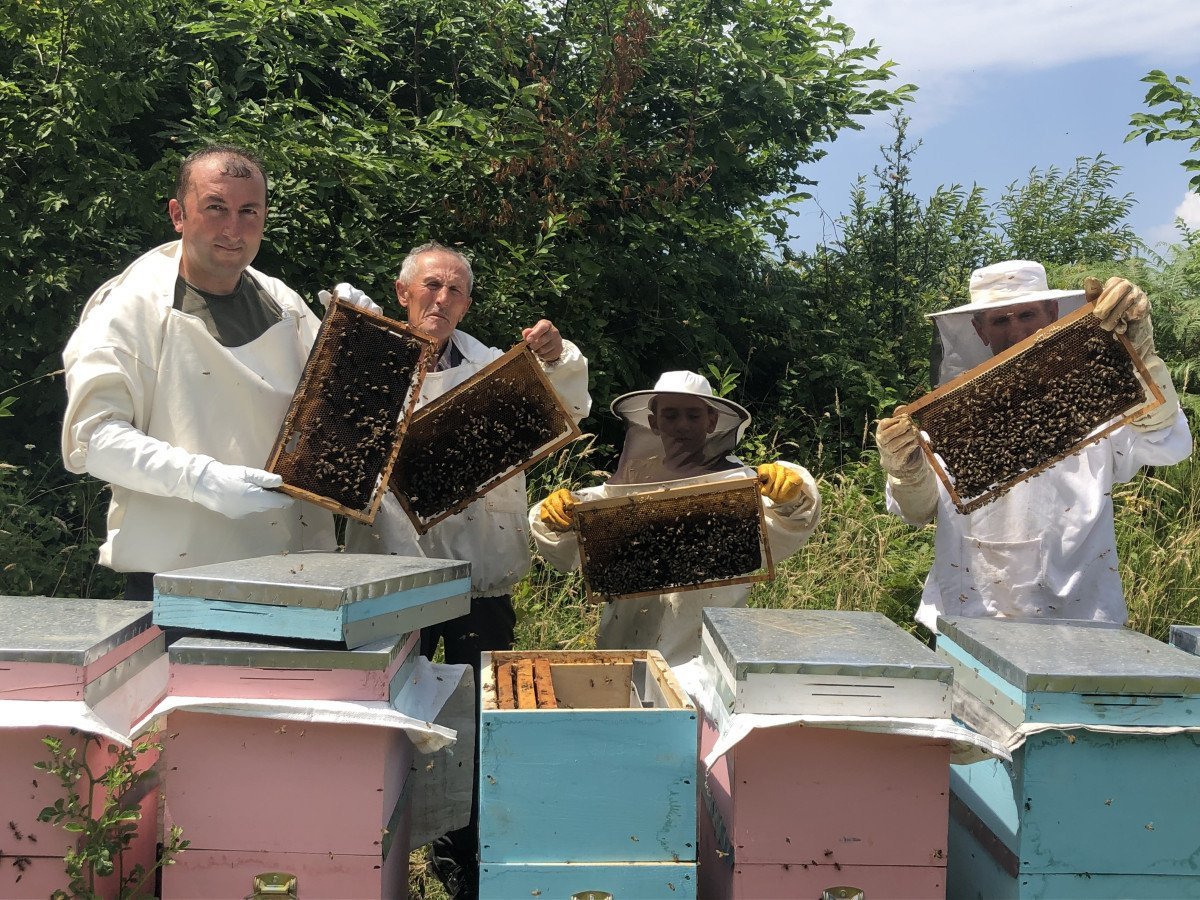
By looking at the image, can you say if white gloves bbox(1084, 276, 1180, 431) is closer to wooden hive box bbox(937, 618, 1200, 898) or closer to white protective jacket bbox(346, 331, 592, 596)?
wooden hive box bbox(937, 618, 1200, 898)

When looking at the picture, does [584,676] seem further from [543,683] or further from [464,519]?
[464,519]

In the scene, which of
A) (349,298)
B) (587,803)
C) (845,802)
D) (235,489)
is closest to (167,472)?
(235,489)

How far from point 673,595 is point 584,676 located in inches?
33.9

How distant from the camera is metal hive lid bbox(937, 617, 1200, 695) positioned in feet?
6.90

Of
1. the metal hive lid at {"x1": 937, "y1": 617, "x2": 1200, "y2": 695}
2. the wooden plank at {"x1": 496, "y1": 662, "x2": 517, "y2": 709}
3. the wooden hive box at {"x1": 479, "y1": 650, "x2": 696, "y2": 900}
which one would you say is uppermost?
the metal hive lid at {"x1": 937, "y1": 617, "x2": 1200, "y2": 695}

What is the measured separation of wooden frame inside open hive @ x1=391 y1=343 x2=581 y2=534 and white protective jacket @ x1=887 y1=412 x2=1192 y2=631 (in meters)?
1.26

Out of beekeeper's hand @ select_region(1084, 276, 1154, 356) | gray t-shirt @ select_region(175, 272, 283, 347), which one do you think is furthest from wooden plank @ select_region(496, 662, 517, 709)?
beekeeper's hand @ select_region(1084, 276, 1154, 356)

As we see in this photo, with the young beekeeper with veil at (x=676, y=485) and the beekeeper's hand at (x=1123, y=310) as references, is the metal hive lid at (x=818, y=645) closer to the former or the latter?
the young beekeeper with veil at (x=676, y=485)

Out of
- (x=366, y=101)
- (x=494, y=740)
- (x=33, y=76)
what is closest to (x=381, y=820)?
(x=494, y=740)

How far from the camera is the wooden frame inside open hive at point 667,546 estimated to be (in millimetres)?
3533

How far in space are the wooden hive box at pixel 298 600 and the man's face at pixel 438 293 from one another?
1.30 m

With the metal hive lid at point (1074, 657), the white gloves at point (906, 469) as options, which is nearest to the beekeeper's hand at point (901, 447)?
the white gloves at point (906, 469)

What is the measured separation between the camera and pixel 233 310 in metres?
3.15

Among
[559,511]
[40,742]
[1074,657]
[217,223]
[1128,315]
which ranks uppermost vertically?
[217,223]
